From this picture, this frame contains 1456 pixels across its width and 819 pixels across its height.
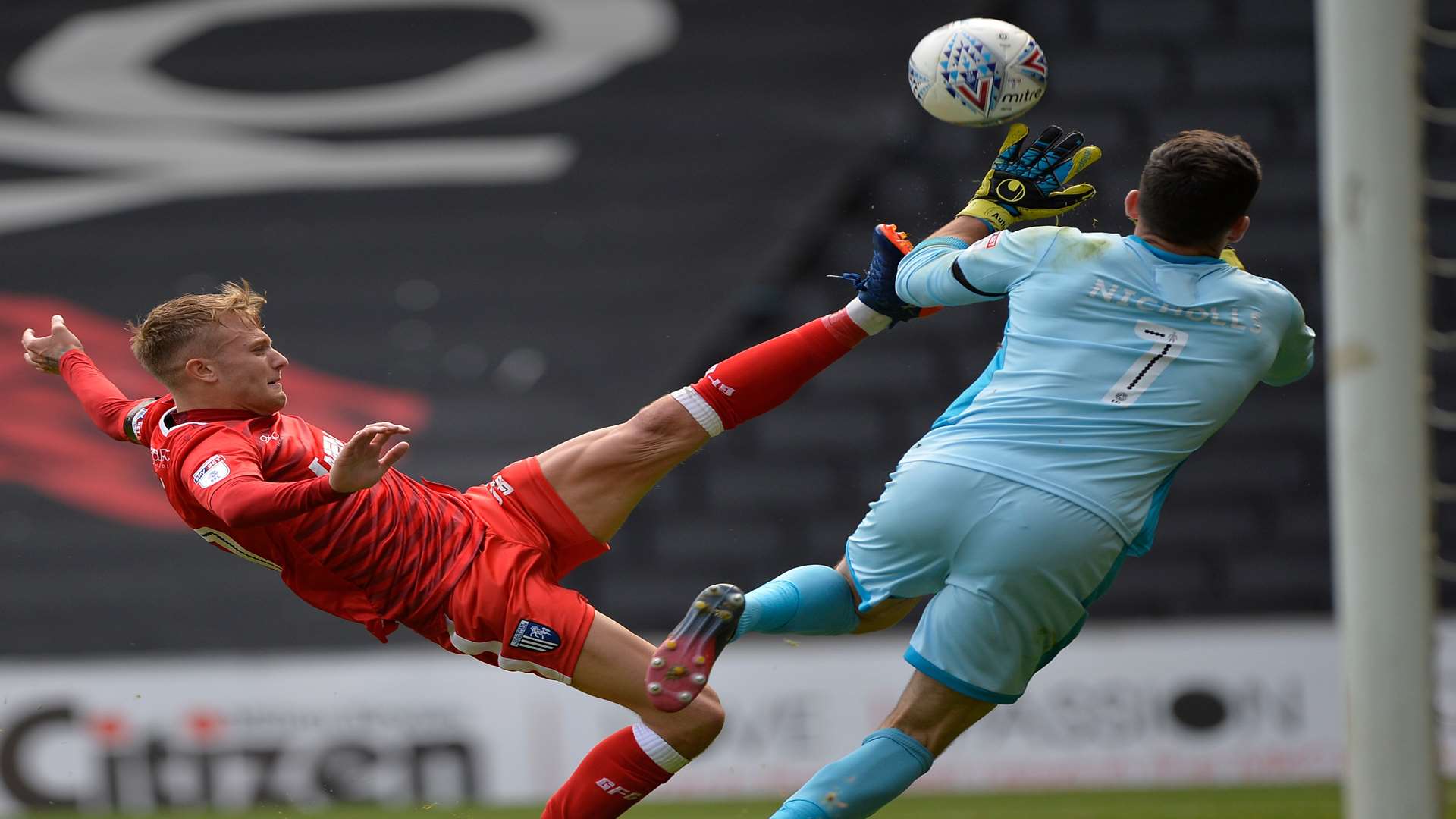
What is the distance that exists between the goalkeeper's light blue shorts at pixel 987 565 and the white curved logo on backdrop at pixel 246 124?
627 cm

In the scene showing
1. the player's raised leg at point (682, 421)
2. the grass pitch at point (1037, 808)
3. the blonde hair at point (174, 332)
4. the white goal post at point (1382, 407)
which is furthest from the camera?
the grass pitch at point (1037, 808)

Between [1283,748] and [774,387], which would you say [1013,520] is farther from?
[1283,748]

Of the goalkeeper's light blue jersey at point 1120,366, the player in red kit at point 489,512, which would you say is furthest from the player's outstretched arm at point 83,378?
the goalkeeper's light blue jersey at point 1120,366

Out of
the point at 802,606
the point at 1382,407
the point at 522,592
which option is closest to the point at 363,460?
the point at 522,592

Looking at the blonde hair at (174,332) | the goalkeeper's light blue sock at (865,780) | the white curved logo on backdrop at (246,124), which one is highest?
the white curved logo on backdrop at (246,124)

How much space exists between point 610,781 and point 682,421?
0.93 meters

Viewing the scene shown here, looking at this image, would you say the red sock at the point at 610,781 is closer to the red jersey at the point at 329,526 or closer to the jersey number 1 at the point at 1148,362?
the red jersey at the point at 329,526

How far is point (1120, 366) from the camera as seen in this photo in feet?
10.8

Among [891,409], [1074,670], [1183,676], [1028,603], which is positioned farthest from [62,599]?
[1028,603]

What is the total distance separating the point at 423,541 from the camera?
3947 mm

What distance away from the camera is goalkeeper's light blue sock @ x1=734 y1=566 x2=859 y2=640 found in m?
3.62

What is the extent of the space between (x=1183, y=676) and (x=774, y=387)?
468cm

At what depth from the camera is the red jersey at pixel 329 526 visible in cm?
376

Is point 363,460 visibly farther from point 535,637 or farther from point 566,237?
point 566,237
